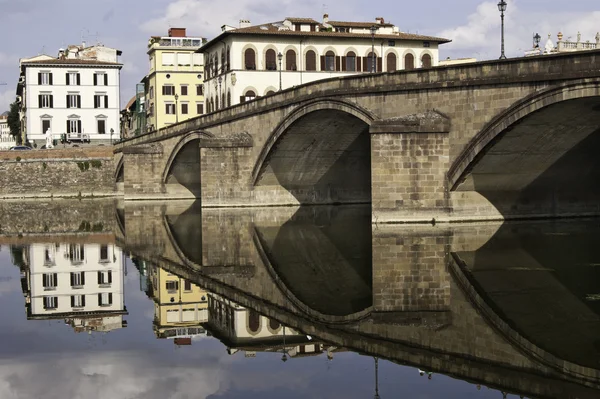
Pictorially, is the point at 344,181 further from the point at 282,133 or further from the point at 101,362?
the point at 101,362

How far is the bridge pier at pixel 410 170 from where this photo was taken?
104 feet

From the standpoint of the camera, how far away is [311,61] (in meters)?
65.2

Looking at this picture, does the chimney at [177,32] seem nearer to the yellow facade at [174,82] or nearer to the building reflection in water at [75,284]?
the yellow facade at [174,82]

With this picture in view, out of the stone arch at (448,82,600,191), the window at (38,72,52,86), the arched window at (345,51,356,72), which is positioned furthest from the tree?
the stone arch at (448,82,600,191)

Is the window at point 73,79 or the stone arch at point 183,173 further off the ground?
the window at point 73,79

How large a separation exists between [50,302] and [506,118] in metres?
16.0

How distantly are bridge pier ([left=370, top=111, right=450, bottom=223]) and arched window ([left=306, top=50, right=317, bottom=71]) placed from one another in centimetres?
3380

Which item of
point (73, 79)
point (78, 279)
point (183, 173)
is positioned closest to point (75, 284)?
point (78, 279)

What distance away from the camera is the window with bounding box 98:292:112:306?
61.8ft

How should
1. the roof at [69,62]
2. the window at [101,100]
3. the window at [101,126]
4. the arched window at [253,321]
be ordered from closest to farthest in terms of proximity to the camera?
the arched window at [253,321] < the roof at [69,62] < the window at [101,100] < the window at [101,126]

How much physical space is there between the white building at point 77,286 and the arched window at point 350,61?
38.0m

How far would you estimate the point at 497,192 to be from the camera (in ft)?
109

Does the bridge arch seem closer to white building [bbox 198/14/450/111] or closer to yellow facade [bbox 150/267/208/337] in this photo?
white building [bbox 198/14/450/111]

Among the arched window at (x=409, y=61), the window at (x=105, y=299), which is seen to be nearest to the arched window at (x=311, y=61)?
the arched window at (x=409, y=61)
